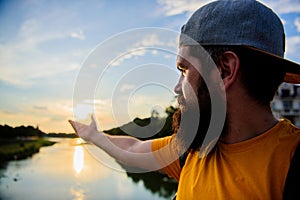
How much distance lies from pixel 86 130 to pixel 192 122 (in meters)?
0.37

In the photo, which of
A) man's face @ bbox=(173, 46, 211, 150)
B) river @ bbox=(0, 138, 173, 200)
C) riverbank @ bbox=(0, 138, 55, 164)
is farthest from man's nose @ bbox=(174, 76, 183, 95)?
riverbank @ bbox=(0, 138, 55, 164)

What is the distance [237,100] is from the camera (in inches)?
30.5

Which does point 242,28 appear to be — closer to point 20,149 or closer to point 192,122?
point 192,122

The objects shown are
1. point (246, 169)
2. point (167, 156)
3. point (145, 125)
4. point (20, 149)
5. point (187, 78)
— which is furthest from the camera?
point (20, 149)

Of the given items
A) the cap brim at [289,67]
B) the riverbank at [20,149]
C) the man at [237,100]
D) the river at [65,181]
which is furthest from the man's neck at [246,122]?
the riverbank at [20,149]

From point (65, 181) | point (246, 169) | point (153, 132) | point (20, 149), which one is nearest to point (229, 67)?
point (246, 169)

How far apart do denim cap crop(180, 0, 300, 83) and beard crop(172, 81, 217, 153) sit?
128mm

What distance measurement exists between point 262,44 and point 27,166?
82.4ft

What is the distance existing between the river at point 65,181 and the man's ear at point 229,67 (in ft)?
37.3

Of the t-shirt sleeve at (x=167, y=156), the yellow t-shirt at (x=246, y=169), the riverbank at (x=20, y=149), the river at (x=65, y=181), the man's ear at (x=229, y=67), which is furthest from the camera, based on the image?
the riverbank at (x=20, y=149)

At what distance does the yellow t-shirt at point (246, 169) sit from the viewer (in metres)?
0.65

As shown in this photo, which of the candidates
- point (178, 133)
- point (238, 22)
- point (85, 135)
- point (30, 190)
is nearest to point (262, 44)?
point (238, 22)

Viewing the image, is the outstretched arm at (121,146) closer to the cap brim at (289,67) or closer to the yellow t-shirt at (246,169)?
the yellow t-shirt at (246,169)

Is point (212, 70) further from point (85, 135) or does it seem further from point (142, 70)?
point (85, 135)
